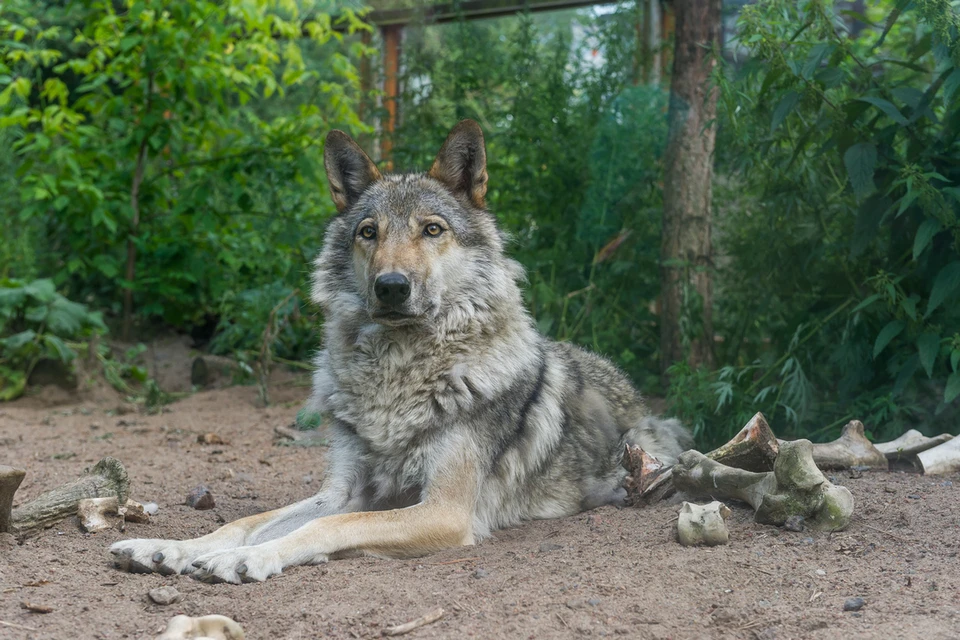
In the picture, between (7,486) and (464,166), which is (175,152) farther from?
(7,486)

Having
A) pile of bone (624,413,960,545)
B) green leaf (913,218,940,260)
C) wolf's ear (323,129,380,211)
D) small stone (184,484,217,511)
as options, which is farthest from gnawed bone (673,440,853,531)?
A: small stone (184,484,217,511)

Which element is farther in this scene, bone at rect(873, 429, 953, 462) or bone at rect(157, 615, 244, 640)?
bone at rect(873, 429, 953, 462)

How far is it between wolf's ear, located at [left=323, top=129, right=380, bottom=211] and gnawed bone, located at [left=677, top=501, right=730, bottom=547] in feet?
7.25

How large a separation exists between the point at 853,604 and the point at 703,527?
0.65 meters

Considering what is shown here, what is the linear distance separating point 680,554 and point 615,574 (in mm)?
295

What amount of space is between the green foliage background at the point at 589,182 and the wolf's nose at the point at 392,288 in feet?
6.86

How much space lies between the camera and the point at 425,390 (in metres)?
3.84

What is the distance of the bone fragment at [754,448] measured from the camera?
367 cm

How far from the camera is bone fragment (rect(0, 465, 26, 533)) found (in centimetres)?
306

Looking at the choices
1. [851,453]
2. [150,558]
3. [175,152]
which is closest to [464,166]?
[150,558]

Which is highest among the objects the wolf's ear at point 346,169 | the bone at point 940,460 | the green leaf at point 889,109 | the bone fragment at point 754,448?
the green leaf at point 889,109

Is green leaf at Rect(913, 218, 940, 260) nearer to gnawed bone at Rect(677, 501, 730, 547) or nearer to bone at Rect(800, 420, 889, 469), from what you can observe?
bone at Rect(800, 420, 889, 469)

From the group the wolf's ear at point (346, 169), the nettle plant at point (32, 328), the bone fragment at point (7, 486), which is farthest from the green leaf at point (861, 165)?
the nettle plant at point (32, 328)

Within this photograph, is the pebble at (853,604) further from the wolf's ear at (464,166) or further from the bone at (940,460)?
the wolf's ear at (464,166)
